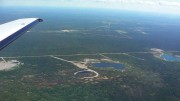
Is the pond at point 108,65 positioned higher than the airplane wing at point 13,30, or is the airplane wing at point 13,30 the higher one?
the airplane wing at point 13,30

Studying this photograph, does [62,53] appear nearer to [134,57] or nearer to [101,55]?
[101,55]

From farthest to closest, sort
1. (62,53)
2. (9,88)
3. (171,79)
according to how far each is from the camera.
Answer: (62,53)
(171,79)
(9,88)

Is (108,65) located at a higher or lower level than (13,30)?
lower

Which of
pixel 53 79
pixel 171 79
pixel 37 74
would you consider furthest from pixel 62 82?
pixel 171 79

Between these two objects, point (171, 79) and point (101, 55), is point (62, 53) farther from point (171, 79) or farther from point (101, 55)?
point (171, 79)

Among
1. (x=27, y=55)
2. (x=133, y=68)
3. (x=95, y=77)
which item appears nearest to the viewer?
(x=95, y=77)

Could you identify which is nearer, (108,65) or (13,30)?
(13,30)

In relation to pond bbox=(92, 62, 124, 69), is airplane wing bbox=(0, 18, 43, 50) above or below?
above

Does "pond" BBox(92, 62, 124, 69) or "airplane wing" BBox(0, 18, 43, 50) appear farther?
"pond" BBox(92, 62, 124, 69)

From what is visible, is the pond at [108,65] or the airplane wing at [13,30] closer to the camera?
the airplane wing at [13,30]

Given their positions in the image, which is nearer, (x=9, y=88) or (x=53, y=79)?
(x=9, y=88)
